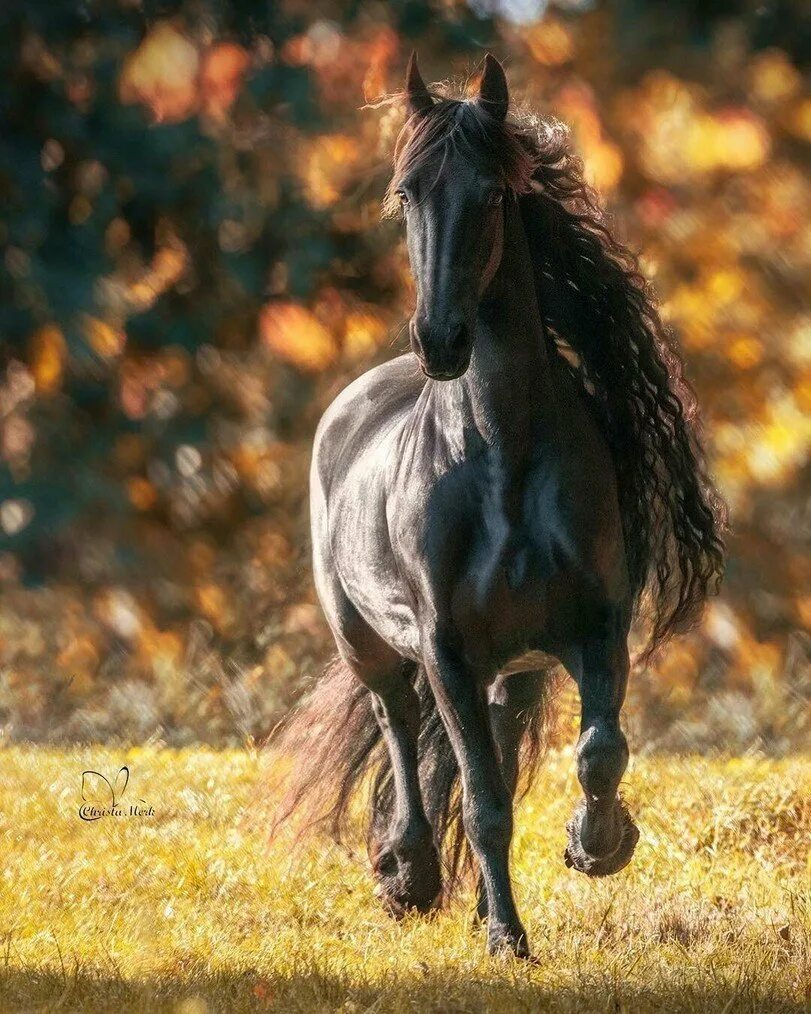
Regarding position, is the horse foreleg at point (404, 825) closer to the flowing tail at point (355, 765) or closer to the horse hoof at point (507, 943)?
the flowing tail at point (355, 765)

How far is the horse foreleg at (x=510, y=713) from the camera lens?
5.20 meters

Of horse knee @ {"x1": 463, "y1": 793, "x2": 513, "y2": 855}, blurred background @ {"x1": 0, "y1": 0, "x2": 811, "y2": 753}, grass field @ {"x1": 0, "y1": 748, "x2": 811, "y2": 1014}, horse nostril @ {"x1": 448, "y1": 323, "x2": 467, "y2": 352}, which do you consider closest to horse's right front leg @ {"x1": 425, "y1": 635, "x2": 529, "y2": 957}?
horse knee @ {"x1": 463, "y1": 793, "x2": 513, "y2": 855}

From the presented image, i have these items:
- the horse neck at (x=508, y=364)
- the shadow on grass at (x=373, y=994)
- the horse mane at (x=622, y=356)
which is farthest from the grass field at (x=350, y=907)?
the horse neck at (x=508, y=364)

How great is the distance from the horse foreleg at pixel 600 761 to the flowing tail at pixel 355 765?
1.23m

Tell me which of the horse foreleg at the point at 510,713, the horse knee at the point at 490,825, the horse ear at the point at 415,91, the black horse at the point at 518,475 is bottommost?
the horse knee at the point at 490,825

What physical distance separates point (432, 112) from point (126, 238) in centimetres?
741

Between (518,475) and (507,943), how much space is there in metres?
1.22

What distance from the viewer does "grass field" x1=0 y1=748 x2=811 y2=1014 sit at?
13.0 ft

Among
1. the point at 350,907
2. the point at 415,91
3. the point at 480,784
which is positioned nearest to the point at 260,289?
the point at 350,907

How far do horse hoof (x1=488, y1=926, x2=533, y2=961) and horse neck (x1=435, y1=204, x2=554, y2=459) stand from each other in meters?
1.24

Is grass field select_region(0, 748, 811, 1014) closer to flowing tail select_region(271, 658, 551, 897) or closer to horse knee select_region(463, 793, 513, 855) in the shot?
flowing tail select_region(271, 658, 551, 897)

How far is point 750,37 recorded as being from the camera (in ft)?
36.2

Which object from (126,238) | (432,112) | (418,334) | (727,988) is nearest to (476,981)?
(727,988)

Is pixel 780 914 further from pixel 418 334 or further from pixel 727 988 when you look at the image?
pixel 418 334
